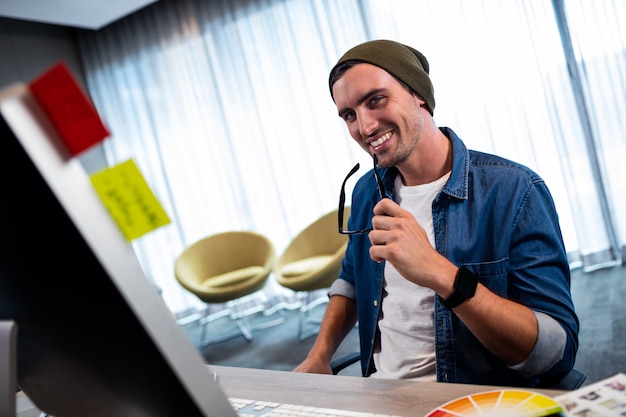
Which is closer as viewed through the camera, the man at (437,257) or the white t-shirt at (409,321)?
the man at (437,257)

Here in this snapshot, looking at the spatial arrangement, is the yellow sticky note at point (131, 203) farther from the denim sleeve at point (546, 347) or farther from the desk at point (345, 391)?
the denim sleeve at point (546, 347)

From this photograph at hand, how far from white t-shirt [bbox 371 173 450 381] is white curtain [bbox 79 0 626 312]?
3.47 m

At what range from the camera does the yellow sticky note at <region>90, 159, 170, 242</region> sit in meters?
0.53

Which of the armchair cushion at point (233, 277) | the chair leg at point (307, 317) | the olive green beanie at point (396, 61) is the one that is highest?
the olive green beanie at point (396, 61)

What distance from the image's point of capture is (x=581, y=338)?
329 centimetres

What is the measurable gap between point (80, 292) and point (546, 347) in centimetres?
91

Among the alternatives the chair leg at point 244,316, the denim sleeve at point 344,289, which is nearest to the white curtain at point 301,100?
the chair leg at point 244,316

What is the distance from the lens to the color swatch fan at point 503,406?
80cm

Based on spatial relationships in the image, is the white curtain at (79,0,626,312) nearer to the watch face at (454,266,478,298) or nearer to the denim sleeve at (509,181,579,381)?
the denim sleeve at (509,181,579,381)

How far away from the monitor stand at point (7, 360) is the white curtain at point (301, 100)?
4466mm

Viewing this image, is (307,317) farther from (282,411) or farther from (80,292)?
(80,292)

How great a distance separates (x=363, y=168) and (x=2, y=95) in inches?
187

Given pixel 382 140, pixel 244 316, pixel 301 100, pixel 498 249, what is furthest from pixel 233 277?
pixel 498 249

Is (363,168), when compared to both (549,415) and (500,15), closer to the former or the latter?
(500,15)
